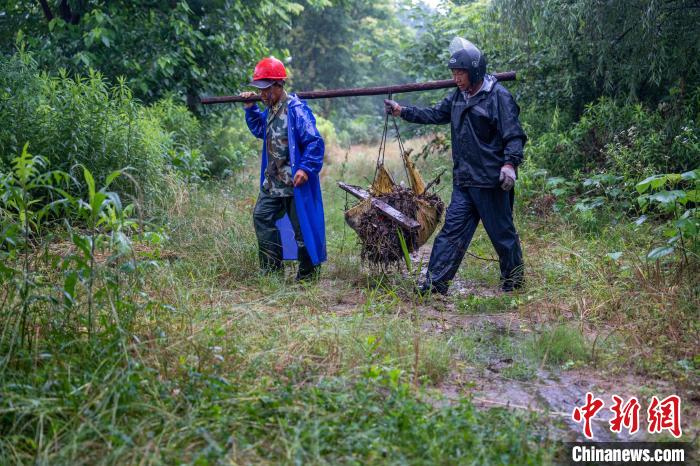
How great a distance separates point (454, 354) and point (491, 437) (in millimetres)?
1322

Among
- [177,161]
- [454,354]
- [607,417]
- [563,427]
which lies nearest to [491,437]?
[563,427]

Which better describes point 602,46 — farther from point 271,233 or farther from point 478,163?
point 271,233

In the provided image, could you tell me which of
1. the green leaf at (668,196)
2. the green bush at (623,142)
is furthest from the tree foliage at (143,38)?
the green leaf at (668,196)

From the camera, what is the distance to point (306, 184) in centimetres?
633

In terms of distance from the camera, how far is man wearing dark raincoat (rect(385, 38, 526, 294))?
588cm

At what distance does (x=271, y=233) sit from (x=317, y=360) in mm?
2409

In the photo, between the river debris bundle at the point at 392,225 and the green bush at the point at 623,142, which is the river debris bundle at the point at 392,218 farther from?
the green bush at the point at 623,142

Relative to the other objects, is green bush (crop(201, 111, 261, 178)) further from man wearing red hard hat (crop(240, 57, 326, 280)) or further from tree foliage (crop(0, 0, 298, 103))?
man wearing red hard hat (crop(240, 57, 326, 280))

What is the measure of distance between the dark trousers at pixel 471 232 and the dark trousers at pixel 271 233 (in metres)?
1.16

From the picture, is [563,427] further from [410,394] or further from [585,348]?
[585,348]

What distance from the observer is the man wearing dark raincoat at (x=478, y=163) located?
588cm

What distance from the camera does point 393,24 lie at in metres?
31.6

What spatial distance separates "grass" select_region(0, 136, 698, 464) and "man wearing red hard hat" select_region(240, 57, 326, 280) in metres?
0.31

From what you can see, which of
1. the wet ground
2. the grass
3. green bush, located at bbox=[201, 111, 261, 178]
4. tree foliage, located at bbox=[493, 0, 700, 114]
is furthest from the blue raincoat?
green bush, located at bbox=[201, 111, 261, 178]
